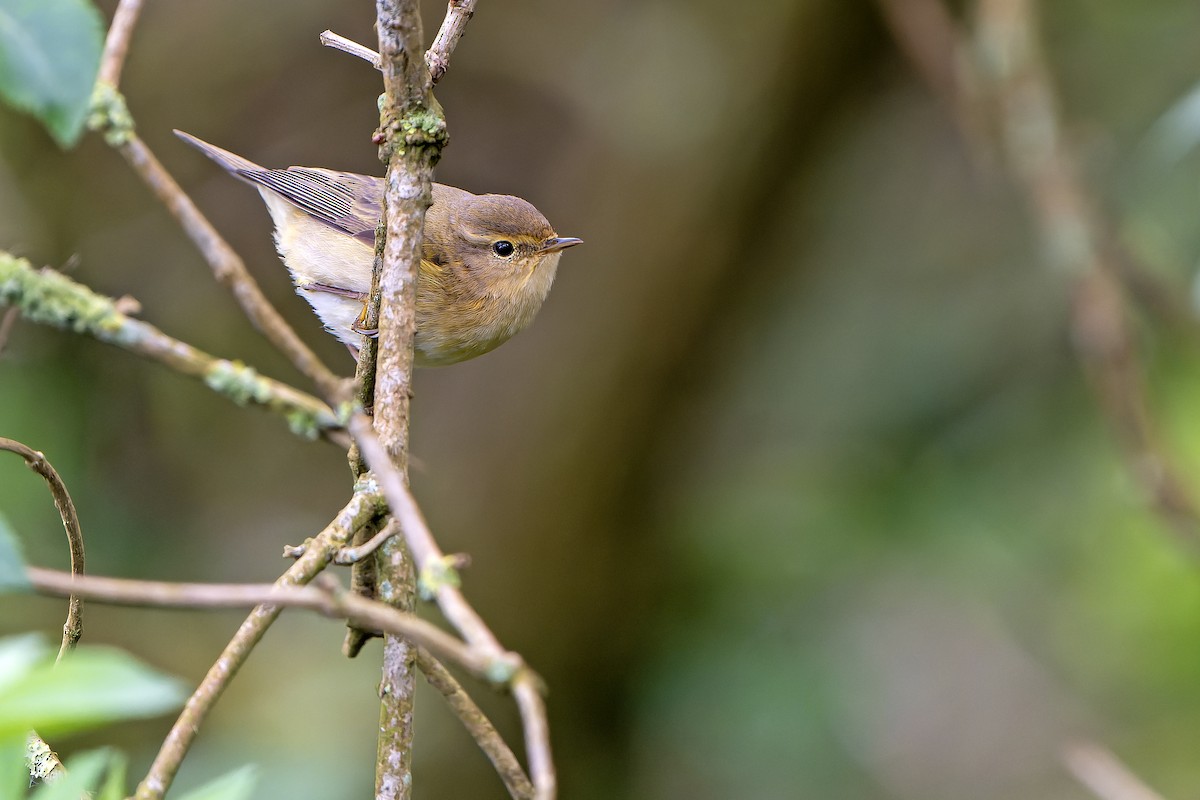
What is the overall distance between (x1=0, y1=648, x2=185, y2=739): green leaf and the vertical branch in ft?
2.95

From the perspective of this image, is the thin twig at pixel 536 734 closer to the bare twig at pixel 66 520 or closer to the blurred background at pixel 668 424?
the bare twig at pixel 66 520

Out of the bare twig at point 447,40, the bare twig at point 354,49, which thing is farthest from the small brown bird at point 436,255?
the bare twig at point 447,40

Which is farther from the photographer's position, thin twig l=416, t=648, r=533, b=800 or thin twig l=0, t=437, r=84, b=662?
thin twig l=0, t=437, r=84, b=662

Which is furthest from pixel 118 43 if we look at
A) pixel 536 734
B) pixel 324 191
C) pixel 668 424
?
pixel 668 424

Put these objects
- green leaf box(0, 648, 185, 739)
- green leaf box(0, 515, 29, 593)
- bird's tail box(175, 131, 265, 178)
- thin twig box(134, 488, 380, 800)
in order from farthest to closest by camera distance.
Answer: bird's tail box(175, 131, 265, 178), thin twig box(134, 488, 380, 800), green leaf box(0, 515, 29, 593), green leaf box(0, 648, 185, 739)

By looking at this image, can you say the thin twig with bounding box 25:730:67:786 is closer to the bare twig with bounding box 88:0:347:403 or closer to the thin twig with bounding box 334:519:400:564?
the thin twig with bounding box 334:519:400:564

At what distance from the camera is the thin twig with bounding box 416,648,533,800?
1.79 m

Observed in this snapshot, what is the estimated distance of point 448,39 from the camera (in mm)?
2223

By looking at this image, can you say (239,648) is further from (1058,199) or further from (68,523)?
(1058,199)

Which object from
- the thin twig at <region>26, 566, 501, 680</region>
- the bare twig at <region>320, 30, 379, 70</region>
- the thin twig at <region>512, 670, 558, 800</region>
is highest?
the bare twig at <region>320, 30, 379, 70</region>

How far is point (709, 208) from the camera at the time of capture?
646cm

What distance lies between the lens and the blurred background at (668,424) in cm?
632

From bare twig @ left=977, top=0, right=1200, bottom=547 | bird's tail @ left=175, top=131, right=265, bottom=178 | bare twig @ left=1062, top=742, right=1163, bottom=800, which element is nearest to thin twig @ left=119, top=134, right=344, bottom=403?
bare twig @ left=1062, top=742, right=1163, bottom=800

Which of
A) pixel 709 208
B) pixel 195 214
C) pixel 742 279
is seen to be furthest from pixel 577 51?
pixel 195 214
